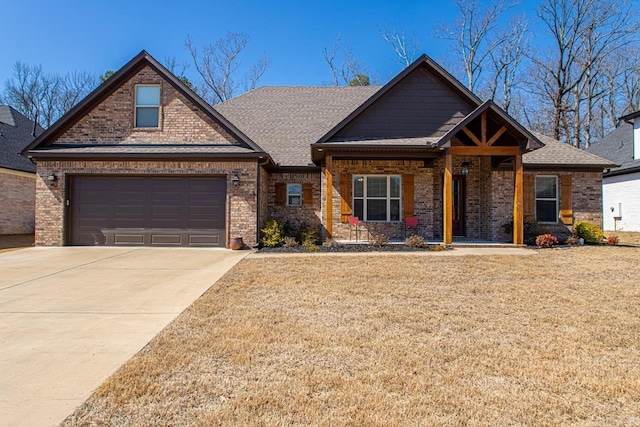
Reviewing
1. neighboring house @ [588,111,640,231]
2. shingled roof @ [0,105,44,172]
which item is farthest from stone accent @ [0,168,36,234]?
neighboring house @ [588,111,640,231]

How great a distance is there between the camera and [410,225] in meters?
12.3

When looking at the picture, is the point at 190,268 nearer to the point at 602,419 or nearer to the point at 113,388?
the point at 113,388

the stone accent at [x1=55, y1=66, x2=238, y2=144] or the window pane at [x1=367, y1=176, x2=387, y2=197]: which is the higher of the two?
the stone accent at [x1=55, y1=66, x2=238, y2=144]

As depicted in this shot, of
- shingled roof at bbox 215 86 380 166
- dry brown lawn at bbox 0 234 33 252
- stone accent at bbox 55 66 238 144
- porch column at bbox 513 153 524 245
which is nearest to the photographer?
porch column at bbox 513 153 524 245

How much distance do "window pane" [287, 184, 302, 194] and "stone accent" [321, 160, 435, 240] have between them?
114 cm

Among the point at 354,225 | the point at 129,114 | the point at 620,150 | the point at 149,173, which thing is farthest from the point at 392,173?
the point at 620,150

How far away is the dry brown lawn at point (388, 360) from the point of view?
2508 millimetres

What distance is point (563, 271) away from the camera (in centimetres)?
769

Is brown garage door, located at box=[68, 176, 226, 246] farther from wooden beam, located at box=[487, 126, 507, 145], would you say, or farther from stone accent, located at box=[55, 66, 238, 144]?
wooden beam, located at box=[487, 126, 507, 145]

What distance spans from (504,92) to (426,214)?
21.0m

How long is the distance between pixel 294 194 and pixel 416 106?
18.1ft

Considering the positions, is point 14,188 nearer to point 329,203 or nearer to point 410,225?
point 329,203

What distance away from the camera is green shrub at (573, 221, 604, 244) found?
12336 millimetres

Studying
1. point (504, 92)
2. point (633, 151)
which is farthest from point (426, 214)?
point (504, 92)
